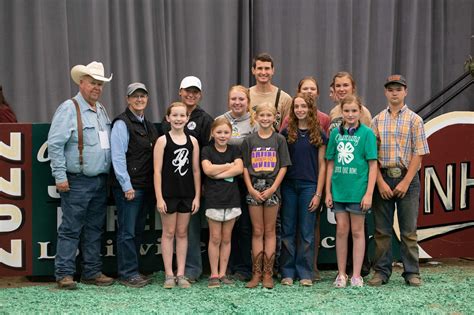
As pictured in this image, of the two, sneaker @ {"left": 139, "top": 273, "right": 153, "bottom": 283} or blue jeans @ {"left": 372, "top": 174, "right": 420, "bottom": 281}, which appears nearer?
blue jeans @ {"left": 372, "top": 174, "right": 420, "bottom": 281}

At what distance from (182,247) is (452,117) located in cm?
244

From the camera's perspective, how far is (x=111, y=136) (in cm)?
509

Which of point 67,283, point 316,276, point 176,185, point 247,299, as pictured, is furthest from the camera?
point 316,276

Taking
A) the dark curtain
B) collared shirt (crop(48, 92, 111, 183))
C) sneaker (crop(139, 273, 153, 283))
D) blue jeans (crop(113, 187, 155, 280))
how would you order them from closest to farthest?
collared shirt (crop(48, 92, 111, 183)) < blue jeans (crop(113, 187, 155, 280)) < sneaker (crop(139, 273, 153, 283)) < the dark curtain

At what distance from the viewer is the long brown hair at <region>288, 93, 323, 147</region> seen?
16.8 feet

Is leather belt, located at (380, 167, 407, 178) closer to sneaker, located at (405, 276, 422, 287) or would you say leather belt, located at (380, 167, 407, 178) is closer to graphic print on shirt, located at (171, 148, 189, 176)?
sneaker, located at (405, 276, 422, 287)

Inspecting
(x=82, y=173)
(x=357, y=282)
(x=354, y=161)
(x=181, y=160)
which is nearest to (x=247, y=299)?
(x=357, y=282)

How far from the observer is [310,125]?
5.13 meters

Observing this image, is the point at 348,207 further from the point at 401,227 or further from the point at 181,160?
the point at 181,160

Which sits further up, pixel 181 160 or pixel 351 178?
pixel 181 160

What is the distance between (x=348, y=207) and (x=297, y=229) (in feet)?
1.36

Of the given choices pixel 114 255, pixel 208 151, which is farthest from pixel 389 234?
pixel 114 255

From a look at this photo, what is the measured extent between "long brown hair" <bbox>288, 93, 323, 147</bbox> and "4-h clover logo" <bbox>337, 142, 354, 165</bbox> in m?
0.16

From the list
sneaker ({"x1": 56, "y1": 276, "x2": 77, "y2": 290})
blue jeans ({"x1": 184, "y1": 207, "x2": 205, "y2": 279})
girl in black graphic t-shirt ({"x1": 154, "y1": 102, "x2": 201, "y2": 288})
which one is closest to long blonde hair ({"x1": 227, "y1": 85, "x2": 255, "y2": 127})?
girl in black graphic t-shirt ({"x1": 154, "y1": 102, "x2": 201, "y2": 288})
